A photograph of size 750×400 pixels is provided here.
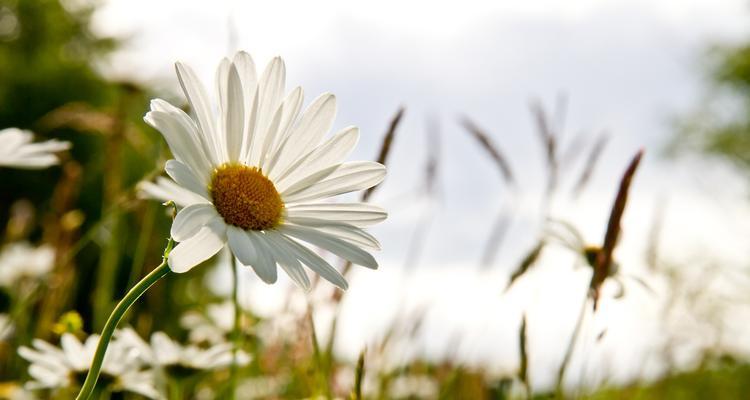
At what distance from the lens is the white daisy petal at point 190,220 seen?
22.6 inches

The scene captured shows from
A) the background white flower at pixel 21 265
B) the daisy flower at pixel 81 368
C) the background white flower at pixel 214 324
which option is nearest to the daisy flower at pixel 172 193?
the daisy flower at pixel 81 368

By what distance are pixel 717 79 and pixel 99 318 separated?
14.3 metres

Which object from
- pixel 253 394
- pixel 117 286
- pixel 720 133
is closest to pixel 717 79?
pixel 720 133

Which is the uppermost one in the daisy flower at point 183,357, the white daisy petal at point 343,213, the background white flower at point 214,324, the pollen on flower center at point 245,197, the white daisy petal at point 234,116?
the white daisy petal at point 234,116

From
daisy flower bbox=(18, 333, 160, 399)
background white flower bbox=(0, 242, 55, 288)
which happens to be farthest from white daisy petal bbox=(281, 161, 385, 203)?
background white flower bbox=(0, 242, 55, 288)

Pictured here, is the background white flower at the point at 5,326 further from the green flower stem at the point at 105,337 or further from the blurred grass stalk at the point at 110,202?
the green flower stem at the point at 105,337

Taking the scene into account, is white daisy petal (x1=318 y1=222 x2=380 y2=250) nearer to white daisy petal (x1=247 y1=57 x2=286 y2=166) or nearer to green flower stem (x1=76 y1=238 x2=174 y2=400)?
white daisy petal (x1=247 y1=57 x2=286 y2=166)

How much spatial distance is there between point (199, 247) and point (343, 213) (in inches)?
7.6

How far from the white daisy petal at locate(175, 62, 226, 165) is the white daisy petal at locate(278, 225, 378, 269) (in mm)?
90

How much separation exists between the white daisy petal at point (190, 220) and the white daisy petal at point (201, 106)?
78 millimetres

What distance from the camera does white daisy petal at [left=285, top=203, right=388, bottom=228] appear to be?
0.76 metres

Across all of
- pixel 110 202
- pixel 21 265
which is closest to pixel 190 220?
pixel 110 202

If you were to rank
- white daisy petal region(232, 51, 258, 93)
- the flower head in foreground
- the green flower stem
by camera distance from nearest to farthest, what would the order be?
the green flower stem, the flower head in foreground, white daisy petal region(232, 51, 258, 93)

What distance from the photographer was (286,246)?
71cm
